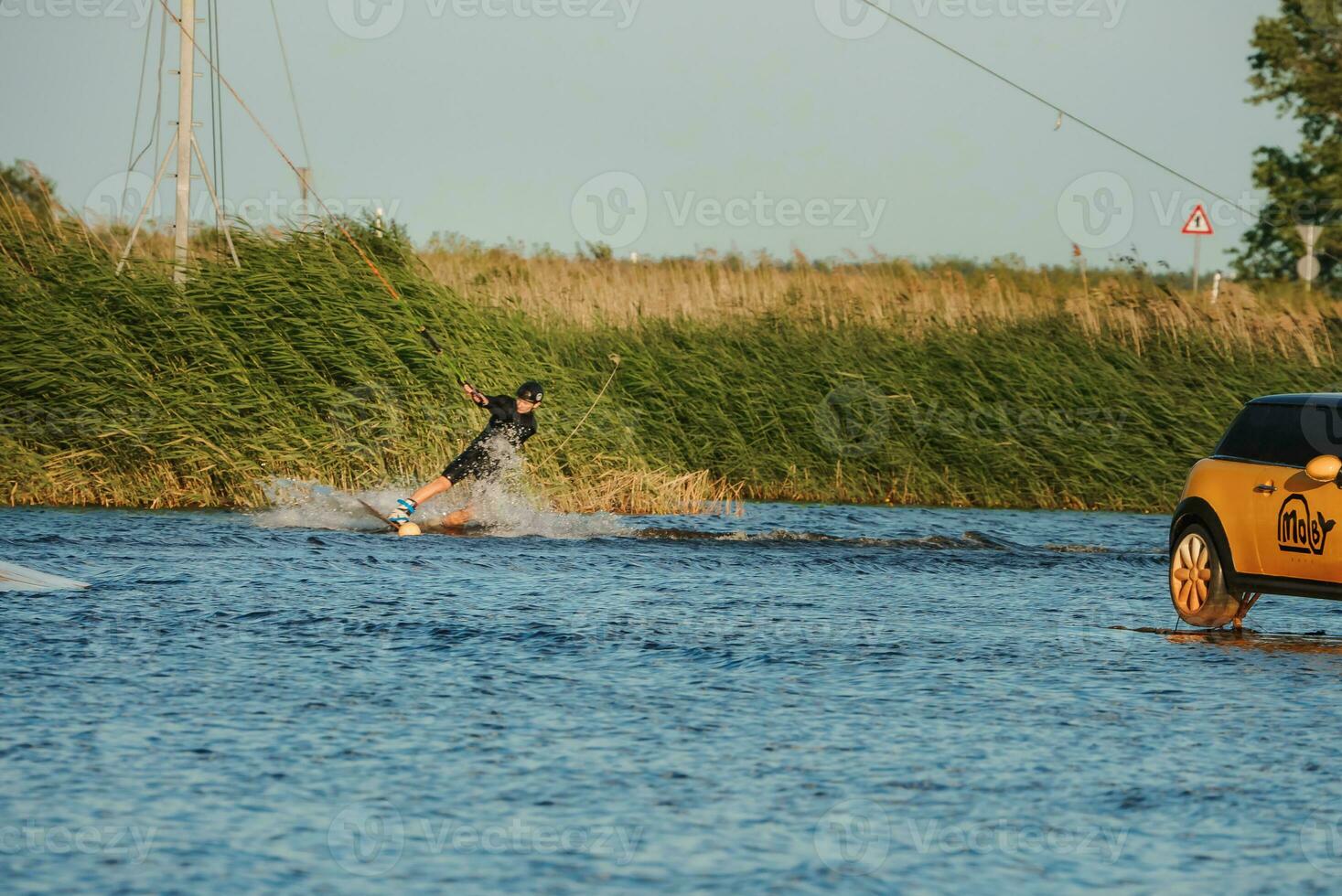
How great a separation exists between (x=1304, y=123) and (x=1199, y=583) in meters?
39.7

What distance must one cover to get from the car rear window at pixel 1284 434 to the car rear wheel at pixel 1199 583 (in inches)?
22.0

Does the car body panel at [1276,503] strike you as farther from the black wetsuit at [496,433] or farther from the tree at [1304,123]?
the tree at [1304,123]

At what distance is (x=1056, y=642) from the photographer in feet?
35.2

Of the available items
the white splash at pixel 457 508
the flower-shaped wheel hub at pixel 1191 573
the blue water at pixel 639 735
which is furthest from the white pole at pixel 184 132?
the flower-shaped wheel hub at pixel 1191 573

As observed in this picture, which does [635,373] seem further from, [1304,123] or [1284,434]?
[1304,123]

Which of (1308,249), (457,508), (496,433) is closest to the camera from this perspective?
(496,433)

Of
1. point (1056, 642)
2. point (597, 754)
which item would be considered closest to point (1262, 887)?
point (597, 754)

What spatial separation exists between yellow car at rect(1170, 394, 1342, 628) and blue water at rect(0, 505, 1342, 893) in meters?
0.36

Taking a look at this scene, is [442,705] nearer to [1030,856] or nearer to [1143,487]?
[1030,856]

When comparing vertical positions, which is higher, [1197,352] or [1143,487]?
[1197,352]

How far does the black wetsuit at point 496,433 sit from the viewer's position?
17.5 meters

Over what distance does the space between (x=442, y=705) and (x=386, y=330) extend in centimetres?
1211

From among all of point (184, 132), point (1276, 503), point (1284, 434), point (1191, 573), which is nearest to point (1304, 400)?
point (1284, 434)

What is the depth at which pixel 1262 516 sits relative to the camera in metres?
11.0
